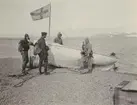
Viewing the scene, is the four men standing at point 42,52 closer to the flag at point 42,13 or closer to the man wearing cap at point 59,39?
the man wearing cap at point 59,39

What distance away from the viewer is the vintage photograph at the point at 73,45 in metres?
1.90

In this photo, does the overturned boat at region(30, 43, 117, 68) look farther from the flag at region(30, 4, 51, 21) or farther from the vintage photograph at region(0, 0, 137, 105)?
the flag at region(30, 4, 51, 21)

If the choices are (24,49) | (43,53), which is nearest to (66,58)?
(43,53)

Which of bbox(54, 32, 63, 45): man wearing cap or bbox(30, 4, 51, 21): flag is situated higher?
bbox(30, 4, 51, 21): flag

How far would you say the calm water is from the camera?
1918 millimetres

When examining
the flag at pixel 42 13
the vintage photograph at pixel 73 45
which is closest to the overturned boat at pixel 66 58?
the vintage photograph at pixel 73 45

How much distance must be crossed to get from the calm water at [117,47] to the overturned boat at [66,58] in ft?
0.18

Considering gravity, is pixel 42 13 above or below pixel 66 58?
above

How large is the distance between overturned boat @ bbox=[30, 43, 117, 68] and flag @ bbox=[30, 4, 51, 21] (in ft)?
0.78

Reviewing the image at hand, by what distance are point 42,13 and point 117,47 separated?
0.52 meters

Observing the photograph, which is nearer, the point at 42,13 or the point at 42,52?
the point at 42,13

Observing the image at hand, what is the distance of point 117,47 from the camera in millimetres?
1980

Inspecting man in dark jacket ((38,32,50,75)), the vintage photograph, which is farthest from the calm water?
man in dark jacket ((38,32,50,75))

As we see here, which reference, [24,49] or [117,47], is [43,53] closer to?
[24,49]
